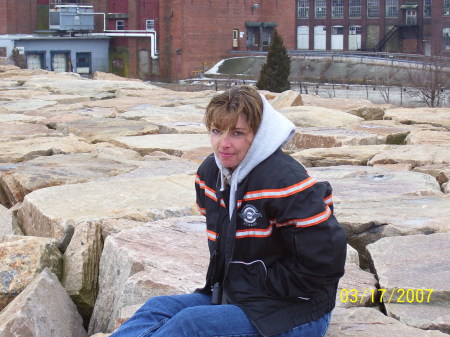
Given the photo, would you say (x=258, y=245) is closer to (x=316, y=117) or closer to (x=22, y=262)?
(x=22, y=262)

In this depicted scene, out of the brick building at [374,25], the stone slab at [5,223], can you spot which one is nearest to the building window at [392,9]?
the brick building at [374,25]

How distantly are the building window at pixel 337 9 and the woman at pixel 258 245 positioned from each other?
55.8 meters

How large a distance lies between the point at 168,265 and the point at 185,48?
42.3 m

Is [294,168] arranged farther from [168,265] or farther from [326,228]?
[168,265]

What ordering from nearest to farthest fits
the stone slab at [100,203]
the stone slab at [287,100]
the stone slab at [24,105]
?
the stone slab at [100,203] < the stone slab at [287,100] < the stone slab at [24,105]

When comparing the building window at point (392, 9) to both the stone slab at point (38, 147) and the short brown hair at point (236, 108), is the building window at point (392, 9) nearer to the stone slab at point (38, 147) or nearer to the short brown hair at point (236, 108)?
the stone slab at point (38, 147)

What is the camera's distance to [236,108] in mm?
2660

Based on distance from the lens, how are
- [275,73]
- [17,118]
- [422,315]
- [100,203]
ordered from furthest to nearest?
[275,73] < [17,118] < [100,203] < [422,315]

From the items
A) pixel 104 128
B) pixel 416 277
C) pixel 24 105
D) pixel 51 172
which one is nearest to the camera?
pixel 416 277

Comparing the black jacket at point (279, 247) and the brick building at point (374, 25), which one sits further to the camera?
the brick building at point (374, 25)

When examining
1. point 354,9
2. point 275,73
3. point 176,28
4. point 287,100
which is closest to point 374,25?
point 354,9

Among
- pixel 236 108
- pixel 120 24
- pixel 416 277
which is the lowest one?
pixel 416 277

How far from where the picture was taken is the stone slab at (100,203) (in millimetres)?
4035
